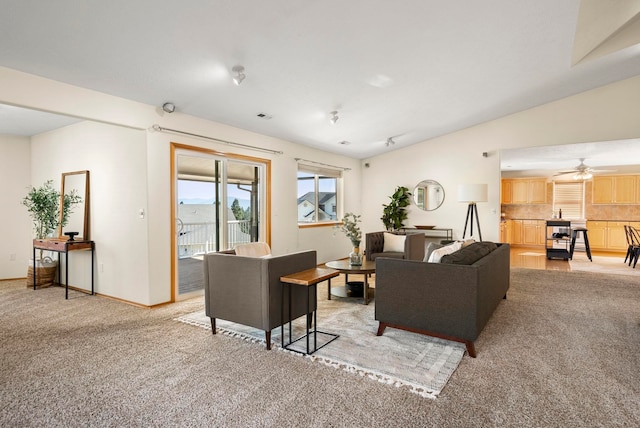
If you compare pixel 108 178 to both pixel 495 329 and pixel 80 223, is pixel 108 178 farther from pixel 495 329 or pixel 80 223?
pixel 495 329

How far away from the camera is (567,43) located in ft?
12.6

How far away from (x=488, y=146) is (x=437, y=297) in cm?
497

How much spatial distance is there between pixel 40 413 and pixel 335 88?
3.90 metres

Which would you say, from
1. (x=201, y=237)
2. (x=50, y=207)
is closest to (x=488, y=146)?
(x=201, y=237)

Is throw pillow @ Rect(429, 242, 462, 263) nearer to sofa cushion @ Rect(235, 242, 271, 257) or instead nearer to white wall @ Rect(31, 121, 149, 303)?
sofa cushion @ Rect(235, 242, 271, 257)

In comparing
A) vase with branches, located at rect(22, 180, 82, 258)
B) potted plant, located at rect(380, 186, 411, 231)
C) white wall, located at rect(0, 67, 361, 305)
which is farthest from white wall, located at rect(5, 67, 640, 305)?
vase with branches, located at rect(22, 180, 82, 258)

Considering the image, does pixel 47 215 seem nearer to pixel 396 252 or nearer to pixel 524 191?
pixel 396 252

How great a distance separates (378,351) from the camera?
2.81 meters

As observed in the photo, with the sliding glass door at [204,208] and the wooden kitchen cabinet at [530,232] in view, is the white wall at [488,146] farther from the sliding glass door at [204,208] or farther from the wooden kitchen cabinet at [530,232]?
the wooden kitchen cabinet at [530,232]

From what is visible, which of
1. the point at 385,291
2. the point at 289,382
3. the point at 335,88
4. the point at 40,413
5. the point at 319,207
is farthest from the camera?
the point at 319,207

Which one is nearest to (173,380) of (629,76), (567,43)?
(567,43)

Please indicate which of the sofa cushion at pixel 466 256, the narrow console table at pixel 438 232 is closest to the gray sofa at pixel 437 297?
the sofa cushion at pixel 466 256

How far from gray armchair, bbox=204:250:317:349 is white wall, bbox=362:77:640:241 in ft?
16.2

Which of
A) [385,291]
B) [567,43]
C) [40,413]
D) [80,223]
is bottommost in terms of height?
[40,413]
